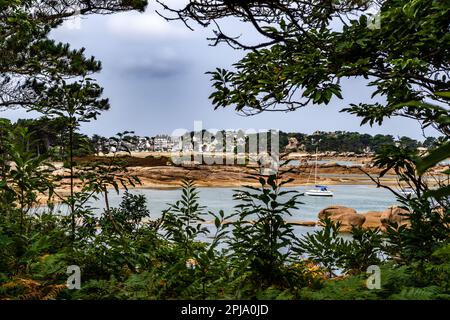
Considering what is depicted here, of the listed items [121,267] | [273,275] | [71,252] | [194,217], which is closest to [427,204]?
[273,275]

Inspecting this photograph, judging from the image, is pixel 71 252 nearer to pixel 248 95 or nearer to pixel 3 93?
pixel 248 95

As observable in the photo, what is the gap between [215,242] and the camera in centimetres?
214

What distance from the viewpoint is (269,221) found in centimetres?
205

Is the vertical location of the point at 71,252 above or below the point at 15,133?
below

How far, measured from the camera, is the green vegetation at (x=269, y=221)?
179 centimetres

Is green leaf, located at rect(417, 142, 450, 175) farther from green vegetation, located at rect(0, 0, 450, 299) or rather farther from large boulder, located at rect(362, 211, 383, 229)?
large boulder, located at rect(362, 211, 383, 229)

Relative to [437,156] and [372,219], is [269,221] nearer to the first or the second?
[437,156]

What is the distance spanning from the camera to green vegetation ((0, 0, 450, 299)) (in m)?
1.79

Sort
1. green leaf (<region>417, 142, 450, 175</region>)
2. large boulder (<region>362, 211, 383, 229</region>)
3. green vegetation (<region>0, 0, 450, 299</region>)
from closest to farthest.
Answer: green leaf (<region>417, 142, 450, 175</region>), green vegetation (<region>0, 0, 450, 299</region>), large boulder (<region>362, 211, 383, 229</region>)

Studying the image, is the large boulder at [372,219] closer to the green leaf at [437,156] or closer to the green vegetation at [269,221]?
the green vegetation at [269,221]

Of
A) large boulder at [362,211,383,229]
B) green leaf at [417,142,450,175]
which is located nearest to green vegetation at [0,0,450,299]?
green leaf at [417,142,450,175]

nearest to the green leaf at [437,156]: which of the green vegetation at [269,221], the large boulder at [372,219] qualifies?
the green vegetation at [269,221]

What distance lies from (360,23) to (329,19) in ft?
1.81

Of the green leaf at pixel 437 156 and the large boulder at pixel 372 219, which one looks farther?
the large boulder at pixel 372 219
